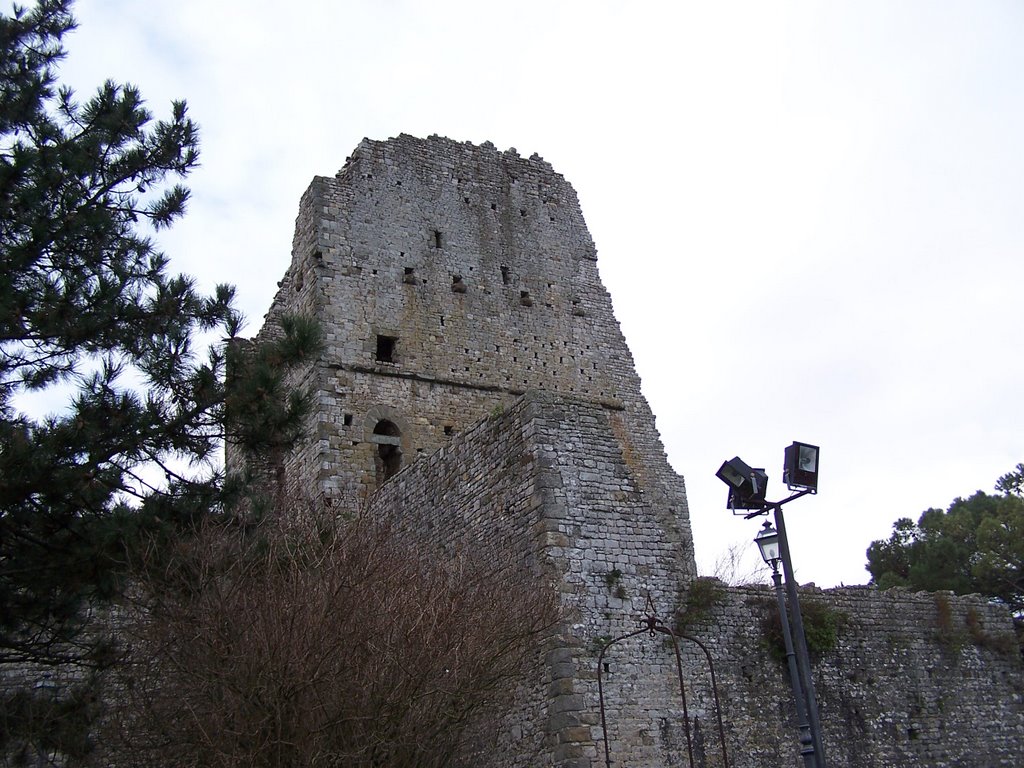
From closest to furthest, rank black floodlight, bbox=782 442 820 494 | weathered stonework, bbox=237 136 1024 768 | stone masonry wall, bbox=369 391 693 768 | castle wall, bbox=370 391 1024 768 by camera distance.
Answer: black floodlight, bbox=782 442 820 494 → stone masonry wall, bbox=369 391 693 768 → castle wall, bbox=370 391 1024 768 → weathered stonework, bbox=237 136 1024 768

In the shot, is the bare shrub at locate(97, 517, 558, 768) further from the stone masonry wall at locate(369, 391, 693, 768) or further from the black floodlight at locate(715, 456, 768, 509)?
the black floodlight at locate(715, 456, 768, 509)

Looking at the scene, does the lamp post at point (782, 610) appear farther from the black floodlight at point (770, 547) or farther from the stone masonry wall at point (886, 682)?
the stone masonry wall at point (886, 682)

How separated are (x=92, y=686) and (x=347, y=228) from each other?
36.8 ft

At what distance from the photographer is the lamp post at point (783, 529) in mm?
9234

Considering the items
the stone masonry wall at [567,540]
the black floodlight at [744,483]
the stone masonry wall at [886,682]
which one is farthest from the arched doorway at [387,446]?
the black floodlight at [744,483]

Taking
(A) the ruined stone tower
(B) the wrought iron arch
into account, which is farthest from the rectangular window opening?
(B) the wrought iron arch

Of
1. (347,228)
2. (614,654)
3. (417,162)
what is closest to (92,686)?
(614,654)

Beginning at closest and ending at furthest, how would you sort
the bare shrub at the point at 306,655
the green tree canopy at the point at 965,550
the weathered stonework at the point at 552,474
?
1. the bare shrub at the point at 306,655
2. the weathered stonework at the point at 552,474
3. the green tree canopy at the point at 965,550

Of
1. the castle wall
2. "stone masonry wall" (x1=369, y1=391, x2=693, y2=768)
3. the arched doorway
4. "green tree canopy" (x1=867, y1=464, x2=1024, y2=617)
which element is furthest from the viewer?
"green tree canopy" (x1=867, y1=464, x2=1024, y2=617)

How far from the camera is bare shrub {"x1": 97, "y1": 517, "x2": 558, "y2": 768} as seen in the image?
8.70 m

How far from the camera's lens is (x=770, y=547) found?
31.6 ft

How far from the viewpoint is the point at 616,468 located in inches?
471

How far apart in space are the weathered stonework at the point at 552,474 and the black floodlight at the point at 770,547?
6.56 ft

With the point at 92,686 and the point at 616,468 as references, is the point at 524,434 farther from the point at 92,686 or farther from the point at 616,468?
the point at 92,686
